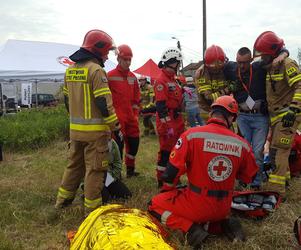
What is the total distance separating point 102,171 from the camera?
432 cm

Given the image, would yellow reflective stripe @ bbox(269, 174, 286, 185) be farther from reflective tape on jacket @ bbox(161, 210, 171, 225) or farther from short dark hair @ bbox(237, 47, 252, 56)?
reflective tape on jacket @ bbox(161, 210, 171, 225)

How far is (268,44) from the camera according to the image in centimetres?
457

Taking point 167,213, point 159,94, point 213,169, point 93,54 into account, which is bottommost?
point 167,213

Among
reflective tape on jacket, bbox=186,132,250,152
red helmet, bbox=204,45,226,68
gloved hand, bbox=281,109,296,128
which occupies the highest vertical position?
red helmet, bbox=204,45,226,68

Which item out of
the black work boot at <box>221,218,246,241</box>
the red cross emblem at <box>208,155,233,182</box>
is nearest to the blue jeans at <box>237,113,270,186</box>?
the black work boot at <box>221,218,246,241</box>

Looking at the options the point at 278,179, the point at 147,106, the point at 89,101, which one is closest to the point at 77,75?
the point at 89,101

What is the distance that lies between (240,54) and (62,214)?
292cm

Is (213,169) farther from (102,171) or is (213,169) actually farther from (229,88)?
(229,88)

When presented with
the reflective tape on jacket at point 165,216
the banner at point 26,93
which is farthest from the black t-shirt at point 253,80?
the banner at point 26,93

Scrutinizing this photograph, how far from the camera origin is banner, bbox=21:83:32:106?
1731 centimetres

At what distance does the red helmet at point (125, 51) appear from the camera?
18.2 ft

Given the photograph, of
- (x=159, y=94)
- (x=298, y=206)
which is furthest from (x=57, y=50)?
(x=298, y=206)

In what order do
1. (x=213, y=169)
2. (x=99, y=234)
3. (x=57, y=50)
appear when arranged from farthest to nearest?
1. (x=57, y=50)
2. (x=213, y=169)
3. (x=99, y=234)

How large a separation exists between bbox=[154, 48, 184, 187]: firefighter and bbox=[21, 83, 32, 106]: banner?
44.0 feet
